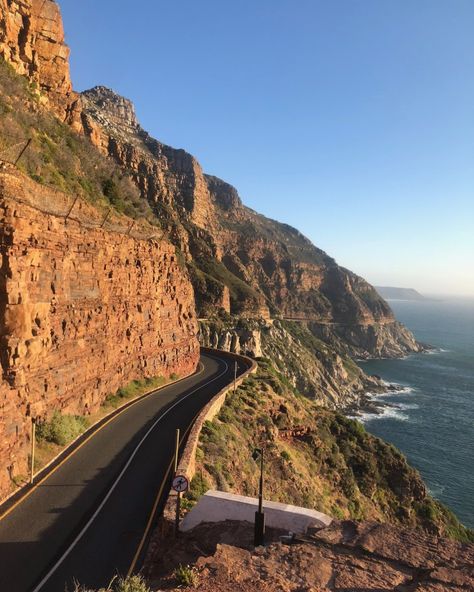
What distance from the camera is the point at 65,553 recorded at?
12008 millimetres

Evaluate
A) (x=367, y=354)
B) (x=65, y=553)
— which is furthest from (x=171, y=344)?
→ (x=367, y=354)

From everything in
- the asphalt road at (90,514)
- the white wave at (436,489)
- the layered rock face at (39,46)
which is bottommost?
the white wave at (436,489)

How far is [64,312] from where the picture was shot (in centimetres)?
2030

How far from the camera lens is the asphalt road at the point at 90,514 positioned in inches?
443

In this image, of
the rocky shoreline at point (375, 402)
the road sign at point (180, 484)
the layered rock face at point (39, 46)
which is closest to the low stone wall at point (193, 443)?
the road sign at point (180, 484)

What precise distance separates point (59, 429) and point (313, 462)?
1966cm

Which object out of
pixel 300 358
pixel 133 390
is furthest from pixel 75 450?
pixel 300 358

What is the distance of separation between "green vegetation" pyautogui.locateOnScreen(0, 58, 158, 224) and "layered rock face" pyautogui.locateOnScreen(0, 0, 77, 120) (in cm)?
273

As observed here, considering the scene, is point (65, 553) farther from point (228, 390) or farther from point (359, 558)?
point (228, 390)

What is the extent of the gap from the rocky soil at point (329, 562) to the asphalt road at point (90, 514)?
1.77 meters

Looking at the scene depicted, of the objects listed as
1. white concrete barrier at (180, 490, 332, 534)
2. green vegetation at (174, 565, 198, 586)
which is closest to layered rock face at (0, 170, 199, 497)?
white concrete barrier at (180, 490, 332, 534)

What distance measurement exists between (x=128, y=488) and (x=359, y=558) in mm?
9312

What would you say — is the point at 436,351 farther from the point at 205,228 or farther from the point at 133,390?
the point at 133,390

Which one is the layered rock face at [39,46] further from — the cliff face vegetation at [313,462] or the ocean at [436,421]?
the ocean at [436,421]
